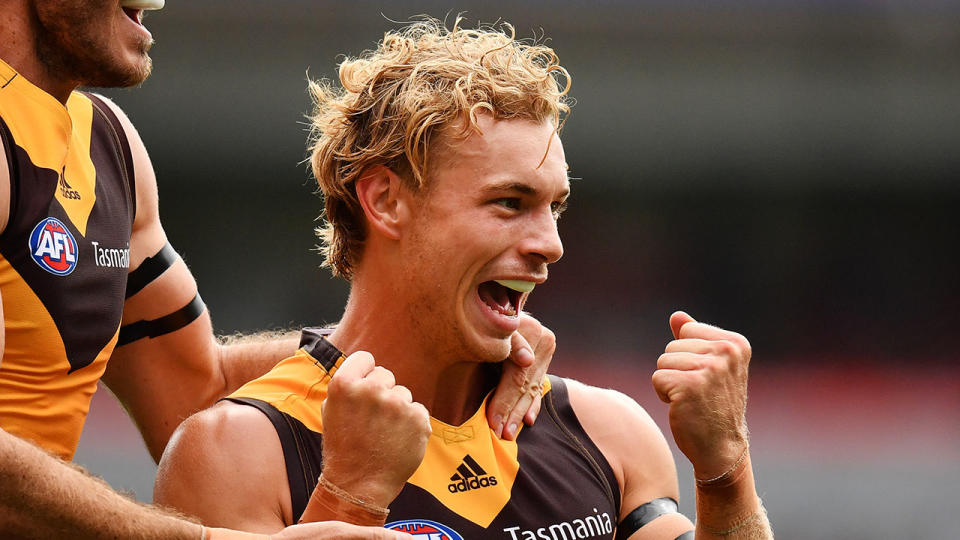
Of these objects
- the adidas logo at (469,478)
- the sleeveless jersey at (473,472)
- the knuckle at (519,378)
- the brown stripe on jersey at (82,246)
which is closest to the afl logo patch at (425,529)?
the sleeveless jersey at (473,472)

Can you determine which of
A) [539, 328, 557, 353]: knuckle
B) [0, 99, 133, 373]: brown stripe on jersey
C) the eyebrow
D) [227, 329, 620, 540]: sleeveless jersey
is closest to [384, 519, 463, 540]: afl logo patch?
[227, 329, 620, 540]: sleeveless jersey

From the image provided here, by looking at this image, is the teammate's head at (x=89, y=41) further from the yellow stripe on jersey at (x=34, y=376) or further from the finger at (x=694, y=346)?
the finger at (x=694, y=346)

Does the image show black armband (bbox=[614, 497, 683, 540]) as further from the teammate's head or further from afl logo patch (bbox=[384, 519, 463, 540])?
the teammate's head

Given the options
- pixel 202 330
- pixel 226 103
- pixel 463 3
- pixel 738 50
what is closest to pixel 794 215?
pixel 738 50

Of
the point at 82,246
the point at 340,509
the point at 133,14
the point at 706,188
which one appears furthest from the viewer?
the point at 706,188

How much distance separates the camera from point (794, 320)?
15.6 m

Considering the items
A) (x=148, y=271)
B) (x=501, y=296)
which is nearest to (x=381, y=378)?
(x=501, y=296)

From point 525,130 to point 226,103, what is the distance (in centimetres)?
1188

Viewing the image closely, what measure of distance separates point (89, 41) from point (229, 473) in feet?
3.50

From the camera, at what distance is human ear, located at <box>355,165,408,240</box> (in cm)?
289

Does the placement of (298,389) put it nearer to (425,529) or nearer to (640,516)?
(425,529)

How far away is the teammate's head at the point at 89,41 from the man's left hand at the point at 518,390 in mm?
1159

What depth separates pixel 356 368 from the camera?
2518mm

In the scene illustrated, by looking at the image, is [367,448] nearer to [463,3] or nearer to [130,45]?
[130,45]
